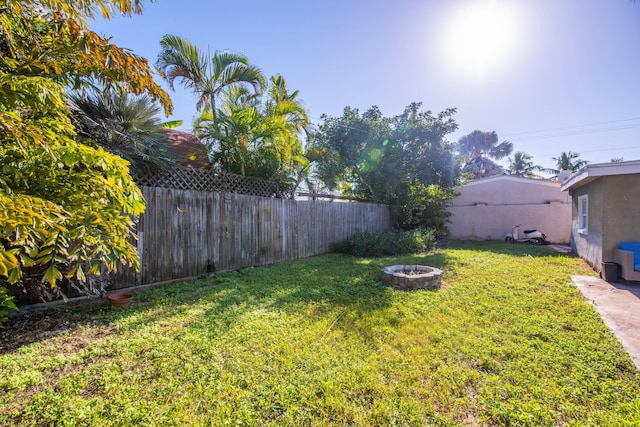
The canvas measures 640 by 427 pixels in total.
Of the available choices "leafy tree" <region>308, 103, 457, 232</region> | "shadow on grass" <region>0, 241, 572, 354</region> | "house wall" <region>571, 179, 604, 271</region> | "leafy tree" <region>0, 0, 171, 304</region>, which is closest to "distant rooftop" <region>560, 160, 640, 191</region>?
"house wall" <region>571, 179, 604, 271</region>

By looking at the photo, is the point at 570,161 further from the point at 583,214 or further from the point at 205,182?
→ the point at 205,182

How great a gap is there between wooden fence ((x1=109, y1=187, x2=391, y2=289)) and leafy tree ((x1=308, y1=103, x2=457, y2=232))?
2.62 metres

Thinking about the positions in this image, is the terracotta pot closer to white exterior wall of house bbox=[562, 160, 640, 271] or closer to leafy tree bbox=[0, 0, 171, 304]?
leafy tree bbox=[0, 0, 171, 304]

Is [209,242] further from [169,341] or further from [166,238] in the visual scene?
[169,341]

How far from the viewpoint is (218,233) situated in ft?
18.7

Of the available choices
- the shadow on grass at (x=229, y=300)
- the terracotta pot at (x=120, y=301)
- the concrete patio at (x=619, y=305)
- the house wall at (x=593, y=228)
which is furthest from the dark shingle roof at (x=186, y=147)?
the house wall at (x=593, y=228)

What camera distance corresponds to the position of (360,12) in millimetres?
6398

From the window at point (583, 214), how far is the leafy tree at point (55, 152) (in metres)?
9.49

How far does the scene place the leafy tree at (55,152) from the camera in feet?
5.49

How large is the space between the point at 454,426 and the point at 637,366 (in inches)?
78.2

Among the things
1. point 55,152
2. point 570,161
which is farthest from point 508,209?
point 570,161

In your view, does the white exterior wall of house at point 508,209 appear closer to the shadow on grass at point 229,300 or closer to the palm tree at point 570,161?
the shadow on grass at point 229,300

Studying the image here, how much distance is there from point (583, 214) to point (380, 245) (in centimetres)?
549

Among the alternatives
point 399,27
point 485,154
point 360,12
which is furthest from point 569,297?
point 485,154
